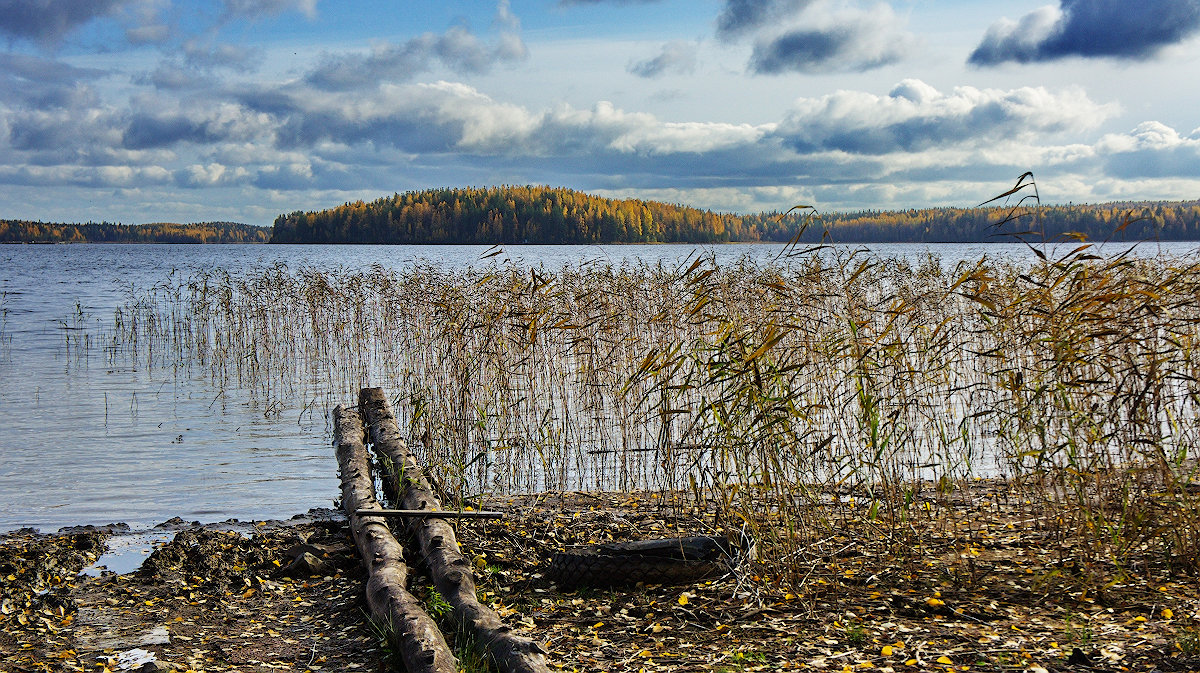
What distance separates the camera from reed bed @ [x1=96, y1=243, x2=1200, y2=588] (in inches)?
225

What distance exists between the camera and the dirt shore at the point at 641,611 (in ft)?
14.9

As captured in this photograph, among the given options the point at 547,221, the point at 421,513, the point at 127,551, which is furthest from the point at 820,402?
the point at 547,221

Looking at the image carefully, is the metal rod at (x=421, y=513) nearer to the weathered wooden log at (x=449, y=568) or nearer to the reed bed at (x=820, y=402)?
the weathered wooden log at (x=449, y=568)

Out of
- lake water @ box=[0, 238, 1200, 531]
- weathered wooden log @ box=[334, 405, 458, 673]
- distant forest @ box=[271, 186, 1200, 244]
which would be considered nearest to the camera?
weathered wooden log @ box=[334, 405, 458, 673]

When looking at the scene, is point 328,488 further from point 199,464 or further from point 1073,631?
point 1073,631

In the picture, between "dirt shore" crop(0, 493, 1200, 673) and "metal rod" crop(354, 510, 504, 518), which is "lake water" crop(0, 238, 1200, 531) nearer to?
"dirt shore" crop(0, 493, 1200, 673)

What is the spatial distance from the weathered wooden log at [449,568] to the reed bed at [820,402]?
41 centimetres

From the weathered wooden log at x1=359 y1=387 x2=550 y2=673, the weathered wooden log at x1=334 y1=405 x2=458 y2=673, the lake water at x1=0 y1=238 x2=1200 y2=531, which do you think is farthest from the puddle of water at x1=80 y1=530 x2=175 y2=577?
the weathered wooden log at x1=359 y1=387 x2=550 y2=673

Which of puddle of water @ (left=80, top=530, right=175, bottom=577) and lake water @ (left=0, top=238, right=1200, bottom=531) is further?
lake water @ (left=0, top=238, right=1200, bottom=531)

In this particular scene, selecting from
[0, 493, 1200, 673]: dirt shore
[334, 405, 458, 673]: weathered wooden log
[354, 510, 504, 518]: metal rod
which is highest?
[354, 510, 504, 518]: metal rod

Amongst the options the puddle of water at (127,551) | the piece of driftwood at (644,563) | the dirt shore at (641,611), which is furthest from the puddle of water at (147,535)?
the piece of driftwood at (644,563)

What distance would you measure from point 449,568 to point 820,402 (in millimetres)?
3892

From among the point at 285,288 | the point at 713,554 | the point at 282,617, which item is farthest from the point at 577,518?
the point at 285,288

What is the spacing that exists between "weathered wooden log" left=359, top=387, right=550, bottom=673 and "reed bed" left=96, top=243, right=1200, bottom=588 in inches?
16.3
